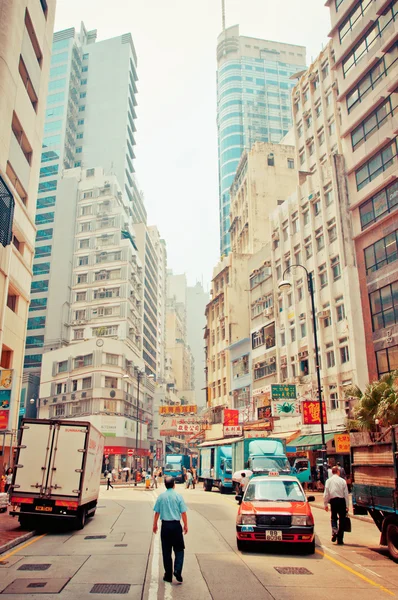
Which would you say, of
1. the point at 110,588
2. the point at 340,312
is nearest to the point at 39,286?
the point at 340,312

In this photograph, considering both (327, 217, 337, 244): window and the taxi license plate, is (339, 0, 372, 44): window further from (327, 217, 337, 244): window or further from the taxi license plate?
the taxi license plate

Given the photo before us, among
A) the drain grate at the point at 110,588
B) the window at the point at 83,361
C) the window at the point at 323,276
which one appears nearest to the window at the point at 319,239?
the window at the point at 323,276

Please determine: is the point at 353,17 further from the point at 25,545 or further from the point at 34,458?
the point at 25,545

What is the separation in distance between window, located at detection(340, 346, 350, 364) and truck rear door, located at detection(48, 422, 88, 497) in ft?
81.8

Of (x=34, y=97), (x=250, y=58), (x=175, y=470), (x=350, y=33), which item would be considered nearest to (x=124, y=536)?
(x=34, y=97)

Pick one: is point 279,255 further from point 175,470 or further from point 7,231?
point 7,231

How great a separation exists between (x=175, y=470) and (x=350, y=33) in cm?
4417

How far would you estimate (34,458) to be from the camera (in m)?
15.7

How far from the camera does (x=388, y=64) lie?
3475 centimetres

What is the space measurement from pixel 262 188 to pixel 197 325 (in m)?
128

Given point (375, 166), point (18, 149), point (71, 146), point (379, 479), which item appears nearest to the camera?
point (379, 479)

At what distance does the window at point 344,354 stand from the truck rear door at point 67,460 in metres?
24.9

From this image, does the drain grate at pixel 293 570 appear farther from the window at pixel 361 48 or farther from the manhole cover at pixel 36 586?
the window at pixel 361 48

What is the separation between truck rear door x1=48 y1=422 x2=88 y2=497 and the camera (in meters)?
15.5
